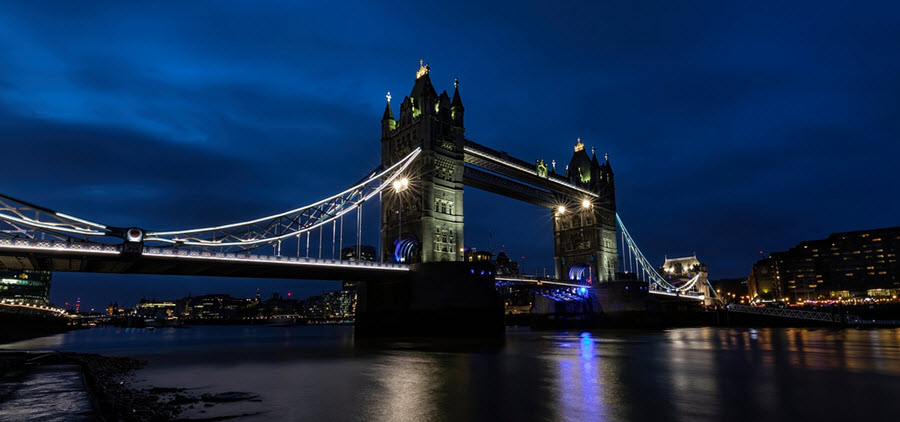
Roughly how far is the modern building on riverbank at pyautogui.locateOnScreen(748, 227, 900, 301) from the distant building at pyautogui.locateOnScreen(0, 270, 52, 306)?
9058 inches

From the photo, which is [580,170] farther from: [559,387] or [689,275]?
[559,387]

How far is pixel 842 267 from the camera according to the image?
570 feet

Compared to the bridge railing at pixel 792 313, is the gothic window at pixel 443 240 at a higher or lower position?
higher

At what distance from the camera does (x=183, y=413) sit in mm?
13625

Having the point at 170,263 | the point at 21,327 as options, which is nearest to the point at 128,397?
the point at 170,263

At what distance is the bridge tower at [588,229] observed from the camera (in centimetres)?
8850

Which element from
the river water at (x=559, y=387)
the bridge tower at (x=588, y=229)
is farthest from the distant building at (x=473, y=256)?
the river water at (x=559, y=387)

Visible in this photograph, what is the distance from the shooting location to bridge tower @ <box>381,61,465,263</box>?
59062mm

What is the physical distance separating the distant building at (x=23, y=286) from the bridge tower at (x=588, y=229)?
136m

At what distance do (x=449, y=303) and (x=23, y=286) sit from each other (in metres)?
153

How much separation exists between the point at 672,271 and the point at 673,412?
448 feet

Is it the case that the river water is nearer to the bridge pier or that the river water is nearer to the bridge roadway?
the bridge roadway

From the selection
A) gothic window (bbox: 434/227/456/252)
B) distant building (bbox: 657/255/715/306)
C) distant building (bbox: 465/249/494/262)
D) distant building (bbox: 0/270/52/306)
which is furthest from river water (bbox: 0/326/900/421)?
distant building (bbox: 0/270/52/306)

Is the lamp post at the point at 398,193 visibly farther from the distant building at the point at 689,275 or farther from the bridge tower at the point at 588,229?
the distant building at the point at 689,275
